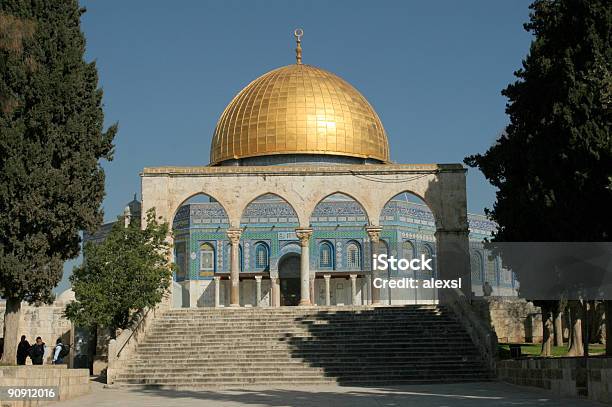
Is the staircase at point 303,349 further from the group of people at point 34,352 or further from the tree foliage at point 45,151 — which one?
the tree foliage at point 45,151

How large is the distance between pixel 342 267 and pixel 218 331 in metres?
17.2

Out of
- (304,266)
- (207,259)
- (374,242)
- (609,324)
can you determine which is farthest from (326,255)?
(609,324)

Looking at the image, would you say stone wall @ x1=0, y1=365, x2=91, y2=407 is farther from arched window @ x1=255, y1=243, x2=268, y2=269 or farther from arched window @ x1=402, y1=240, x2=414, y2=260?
arched window @ x1=402, y1=240, x2=414, y2=260

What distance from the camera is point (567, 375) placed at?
41.6 ft

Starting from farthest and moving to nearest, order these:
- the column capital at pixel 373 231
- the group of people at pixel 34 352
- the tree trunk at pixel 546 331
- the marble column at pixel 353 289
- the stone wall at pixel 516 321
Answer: the marble column at pixel 353 289 < the stone wall at pixel 516 321 < the column capital at pixel 373 231 < the tree trunk at pixel 546 331 < the group of people at pixel 34 352

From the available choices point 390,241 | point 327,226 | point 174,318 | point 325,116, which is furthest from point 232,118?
point 174,318

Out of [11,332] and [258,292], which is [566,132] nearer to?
[11,332]

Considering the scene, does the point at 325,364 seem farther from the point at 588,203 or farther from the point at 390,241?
the point at 390,241

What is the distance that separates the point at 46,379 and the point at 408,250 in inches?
1049

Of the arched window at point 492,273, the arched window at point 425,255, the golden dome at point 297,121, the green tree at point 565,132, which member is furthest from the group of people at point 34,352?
the arched window at point 492,273

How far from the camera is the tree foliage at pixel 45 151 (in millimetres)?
14758

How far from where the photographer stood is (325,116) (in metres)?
33.6

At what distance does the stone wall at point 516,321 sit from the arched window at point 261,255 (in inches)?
522

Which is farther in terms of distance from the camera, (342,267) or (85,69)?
(342,267)
